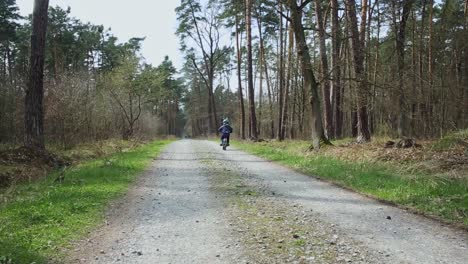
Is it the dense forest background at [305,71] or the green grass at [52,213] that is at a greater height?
the dense forest background at [305,71]

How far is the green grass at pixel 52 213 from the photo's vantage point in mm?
4918

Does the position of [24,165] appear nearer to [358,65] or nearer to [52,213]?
[52,213]

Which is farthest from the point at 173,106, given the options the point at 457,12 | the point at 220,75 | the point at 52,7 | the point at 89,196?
the point at 89,196

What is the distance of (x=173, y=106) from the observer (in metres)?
84.0

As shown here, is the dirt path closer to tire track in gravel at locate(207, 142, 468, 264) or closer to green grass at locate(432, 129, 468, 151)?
tire track in gravel at locate(207, 142, 468, 264)

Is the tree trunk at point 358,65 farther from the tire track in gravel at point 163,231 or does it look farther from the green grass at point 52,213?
the green grass at point 52,213

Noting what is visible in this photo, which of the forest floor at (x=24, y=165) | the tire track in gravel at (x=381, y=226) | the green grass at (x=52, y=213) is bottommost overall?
the tire track in gravel at (x=381, y=226)

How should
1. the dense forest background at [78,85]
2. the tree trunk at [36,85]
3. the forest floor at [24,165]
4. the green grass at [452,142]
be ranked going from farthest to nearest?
the dense forest background at [78,85] < the tree trunk at [36,85] < the green grass at [452,142] < the forest floor at [24,165]

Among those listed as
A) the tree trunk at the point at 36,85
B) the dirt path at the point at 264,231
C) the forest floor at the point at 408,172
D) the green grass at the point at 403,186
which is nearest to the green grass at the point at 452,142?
the forest floor at the point at 408,172

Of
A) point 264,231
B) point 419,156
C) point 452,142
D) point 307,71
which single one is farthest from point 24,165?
point 452,142

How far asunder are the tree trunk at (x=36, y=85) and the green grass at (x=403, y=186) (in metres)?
9.04

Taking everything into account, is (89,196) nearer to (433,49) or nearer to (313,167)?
(313,167)

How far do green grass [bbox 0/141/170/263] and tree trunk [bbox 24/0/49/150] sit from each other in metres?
3.94

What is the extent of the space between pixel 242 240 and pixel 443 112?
21.8 metres
